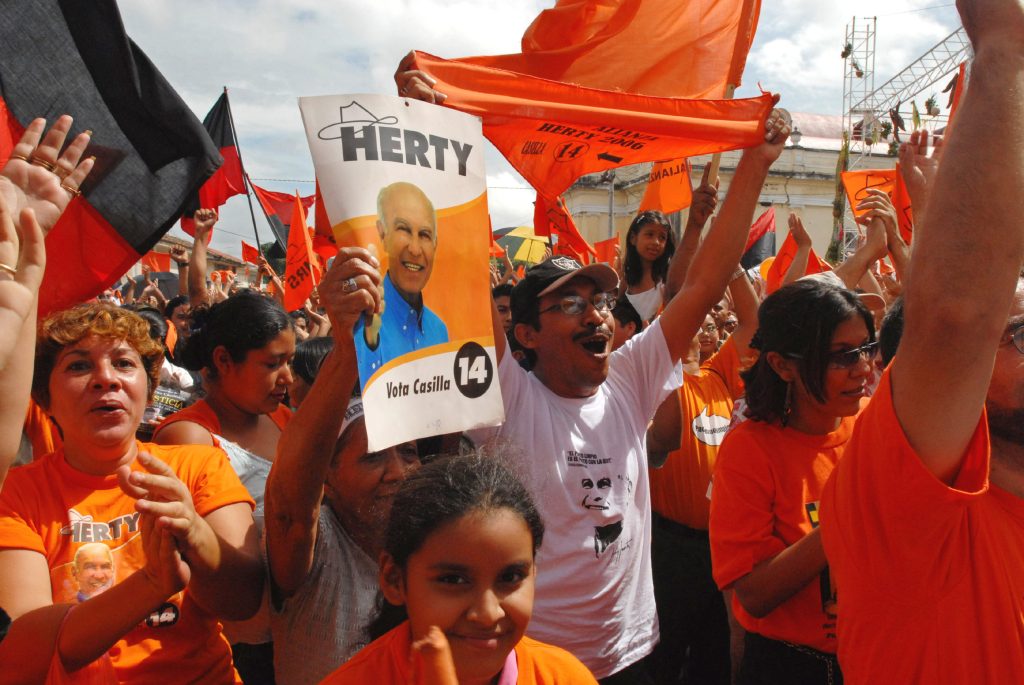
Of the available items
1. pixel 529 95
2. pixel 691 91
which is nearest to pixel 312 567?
pixel 529 95

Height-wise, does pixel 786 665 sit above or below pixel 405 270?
below

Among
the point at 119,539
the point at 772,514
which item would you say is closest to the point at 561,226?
the point at 772,514

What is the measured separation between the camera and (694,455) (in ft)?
12.6

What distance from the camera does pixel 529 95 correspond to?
8.57 feet

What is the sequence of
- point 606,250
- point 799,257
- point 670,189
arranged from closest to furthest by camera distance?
point 799,257, point 670,189, point 606,250

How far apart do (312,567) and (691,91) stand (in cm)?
216

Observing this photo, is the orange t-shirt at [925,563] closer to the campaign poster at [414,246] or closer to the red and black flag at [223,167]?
the campaign poster at [414,246]

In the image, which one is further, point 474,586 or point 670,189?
point 670,189

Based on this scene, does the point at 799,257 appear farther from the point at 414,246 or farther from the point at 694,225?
the point at 414,246

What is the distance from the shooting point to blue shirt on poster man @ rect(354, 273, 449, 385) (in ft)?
6.14

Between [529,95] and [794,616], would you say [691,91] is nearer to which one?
[529,95]

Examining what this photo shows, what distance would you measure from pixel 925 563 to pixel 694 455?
7.91 ft

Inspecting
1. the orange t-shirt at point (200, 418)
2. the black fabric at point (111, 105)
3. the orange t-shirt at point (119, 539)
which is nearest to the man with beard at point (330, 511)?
the orange t-shirt at point (119, 539)

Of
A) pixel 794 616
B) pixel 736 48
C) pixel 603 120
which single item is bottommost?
pixel 794 616
